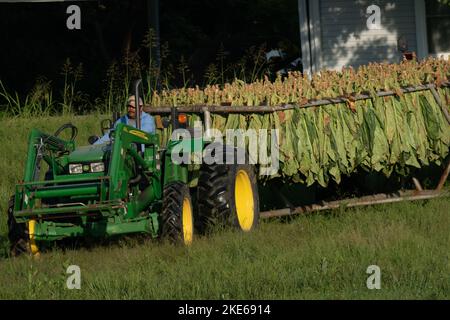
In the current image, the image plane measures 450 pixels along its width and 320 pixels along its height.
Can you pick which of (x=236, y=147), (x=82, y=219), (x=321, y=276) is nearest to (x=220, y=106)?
(x=236, y=147)

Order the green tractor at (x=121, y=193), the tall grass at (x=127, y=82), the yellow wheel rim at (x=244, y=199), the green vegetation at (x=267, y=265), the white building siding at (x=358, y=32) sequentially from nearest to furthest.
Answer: the green vegetation at (x=267, y=265) < the green tractor at (x=121, y=193) < the yellow wheel rim at (x=244, y=199) < the tall grass at (x=127, y=82) < the white building siding at (x=358, y=32)

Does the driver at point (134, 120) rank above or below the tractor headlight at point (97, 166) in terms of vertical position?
above

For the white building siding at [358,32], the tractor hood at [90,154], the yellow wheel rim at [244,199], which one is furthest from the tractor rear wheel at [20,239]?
the white building siding at [358,32]

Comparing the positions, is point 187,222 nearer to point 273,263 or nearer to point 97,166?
point 97,166

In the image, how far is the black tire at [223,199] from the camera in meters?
11.3

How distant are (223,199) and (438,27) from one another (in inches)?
420

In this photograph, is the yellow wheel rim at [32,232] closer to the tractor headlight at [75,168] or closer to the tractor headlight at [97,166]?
the tractor headlight at [75,168]

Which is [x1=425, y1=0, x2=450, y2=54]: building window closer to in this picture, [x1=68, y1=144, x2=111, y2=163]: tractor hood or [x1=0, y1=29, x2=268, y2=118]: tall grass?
[x1=0, y1=29, x2=268, y2=118]: tall grass

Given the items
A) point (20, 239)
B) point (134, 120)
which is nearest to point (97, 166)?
point (20, 239)

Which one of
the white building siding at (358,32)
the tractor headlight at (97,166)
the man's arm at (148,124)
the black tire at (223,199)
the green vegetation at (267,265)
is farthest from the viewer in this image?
the white building siding at (358,32)

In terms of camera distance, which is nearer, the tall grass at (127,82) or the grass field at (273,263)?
the grass field at (273,263)

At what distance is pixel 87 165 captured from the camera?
36.4 ft

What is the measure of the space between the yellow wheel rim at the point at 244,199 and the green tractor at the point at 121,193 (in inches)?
0.5

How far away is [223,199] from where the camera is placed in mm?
11336
